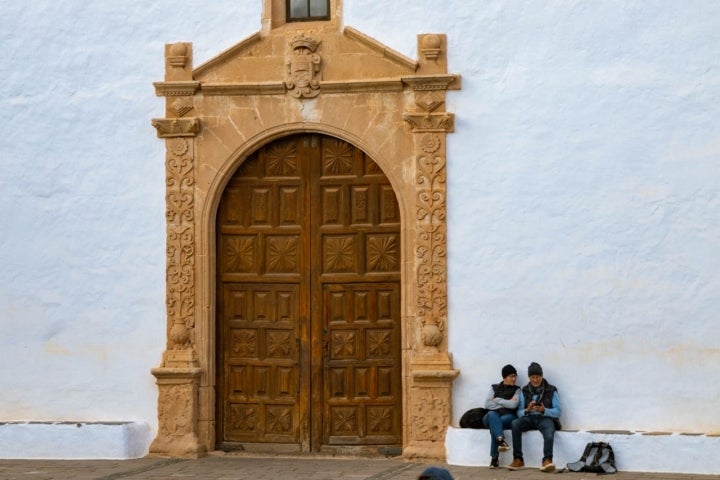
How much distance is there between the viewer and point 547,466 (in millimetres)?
13250

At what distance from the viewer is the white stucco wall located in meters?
13.7

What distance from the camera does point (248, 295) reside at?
1462cm

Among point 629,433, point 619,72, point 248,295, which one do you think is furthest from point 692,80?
point 248,295

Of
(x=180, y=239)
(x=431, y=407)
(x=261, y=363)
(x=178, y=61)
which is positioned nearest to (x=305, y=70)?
(x=178, y=61)

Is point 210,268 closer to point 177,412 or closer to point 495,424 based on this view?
point 177,412

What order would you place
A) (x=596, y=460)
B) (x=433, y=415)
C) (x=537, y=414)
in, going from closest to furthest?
(x=596, y=460), (x=537, y=414), (x=433, y=415)

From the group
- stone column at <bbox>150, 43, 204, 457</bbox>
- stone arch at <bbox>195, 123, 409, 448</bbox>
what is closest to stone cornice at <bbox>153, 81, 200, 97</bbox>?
stone column at <bbox>150, 43, 204, 457</bbox>

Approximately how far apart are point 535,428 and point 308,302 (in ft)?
7.85

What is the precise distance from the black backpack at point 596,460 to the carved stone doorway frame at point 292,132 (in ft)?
4.18

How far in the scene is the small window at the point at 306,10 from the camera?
14.7m

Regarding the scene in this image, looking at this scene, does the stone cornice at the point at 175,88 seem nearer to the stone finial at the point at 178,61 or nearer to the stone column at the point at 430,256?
the stone finial at the point at 178,61

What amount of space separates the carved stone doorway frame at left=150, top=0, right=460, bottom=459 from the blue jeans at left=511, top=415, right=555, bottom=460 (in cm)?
76

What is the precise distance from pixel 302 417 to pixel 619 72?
417 cm

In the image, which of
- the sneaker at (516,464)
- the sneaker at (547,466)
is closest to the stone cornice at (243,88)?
the sneaker at (516,464)
